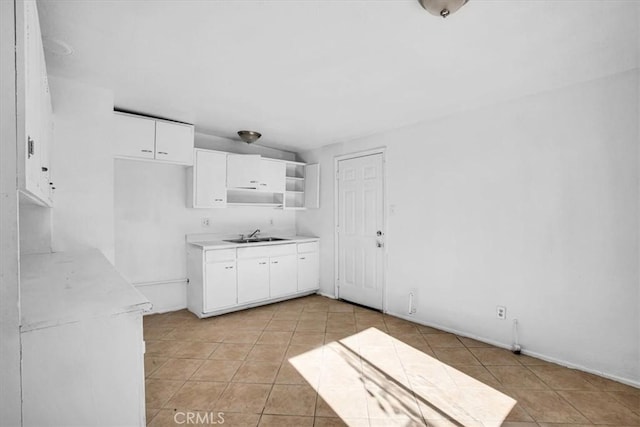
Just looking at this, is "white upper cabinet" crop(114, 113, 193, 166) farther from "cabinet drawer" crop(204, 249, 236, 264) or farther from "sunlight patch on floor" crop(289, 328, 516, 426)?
"sunlight patch on floor" crop(289, 328, 516, 426)

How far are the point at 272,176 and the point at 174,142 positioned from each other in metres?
1.48

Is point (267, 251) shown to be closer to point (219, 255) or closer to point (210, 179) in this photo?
point (219, 255)

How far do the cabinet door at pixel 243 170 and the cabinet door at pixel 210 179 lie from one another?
82mm

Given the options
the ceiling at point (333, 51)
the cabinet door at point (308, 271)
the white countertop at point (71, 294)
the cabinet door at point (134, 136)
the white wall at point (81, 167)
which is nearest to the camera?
the white countertop at point (71, 294)

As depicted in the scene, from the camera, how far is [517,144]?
2748mm

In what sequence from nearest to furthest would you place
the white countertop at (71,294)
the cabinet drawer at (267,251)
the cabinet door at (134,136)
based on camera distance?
the white countertop at (71,294)
the cabinet door at (134,136)
the cabinet drawer at (267,251)

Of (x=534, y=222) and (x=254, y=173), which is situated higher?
(x=254, y=173)

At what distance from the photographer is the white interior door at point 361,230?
3.94 meters

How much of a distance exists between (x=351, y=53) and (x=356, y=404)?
7.81ft

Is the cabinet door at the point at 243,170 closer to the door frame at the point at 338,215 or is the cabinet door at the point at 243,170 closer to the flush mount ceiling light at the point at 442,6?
the door frame at the point at 338,215

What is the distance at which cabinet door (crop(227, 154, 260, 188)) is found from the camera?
410cm

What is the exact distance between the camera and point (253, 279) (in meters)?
4.00


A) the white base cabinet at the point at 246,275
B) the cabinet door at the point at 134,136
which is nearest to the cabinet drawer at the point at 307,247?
the white base cabinet at the point at 246,275

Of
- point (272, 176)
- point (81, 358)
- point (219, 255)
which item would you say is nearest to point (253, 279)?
point (219, 255)
